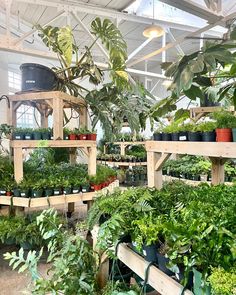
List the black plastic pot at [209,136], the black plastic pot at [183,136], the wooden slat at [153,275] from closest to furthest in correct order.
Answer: the wooden slat at [153,275], the black plastic pot at [209,136], the black plastic pot at [183,136]

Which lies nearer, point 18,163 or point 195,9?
point 195,9

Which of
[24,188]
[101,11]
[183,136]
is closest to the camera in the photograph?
[183,136]

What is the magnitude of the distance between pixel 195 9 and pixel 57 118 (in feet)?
7.12

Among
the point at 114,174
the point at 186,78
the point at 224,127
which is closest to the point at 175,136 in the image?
Answer: the point at 224,127

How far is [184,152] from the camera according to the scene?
75.8 inches

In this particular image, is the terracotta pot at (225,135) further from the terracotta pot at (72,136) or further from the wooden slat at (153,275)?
the terracotta pot at (72,136)

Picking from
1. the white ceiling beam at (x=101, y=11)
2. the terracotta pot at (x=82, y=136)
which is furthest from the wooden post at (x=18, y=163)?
the white ceiling beam at (x=101, y=11)

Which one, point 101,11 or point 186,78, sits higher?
point 101,11

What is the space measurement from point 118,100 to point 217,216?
309 centimetres

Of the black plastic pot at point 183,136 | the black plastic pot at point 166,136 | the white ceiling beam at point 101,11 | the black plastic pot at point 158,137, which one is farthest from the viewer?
the white ceiling beam at point 101,11

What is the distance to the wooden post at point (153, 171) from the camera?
7.86 feet

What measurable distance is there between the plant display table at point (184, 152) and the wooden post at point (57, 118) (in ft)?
5.03

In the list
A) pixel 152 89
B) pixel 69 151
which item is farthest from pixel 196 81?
pixel 152 89

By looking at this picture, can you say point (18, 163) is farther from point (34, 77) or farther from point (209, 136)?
point (209, 136)
